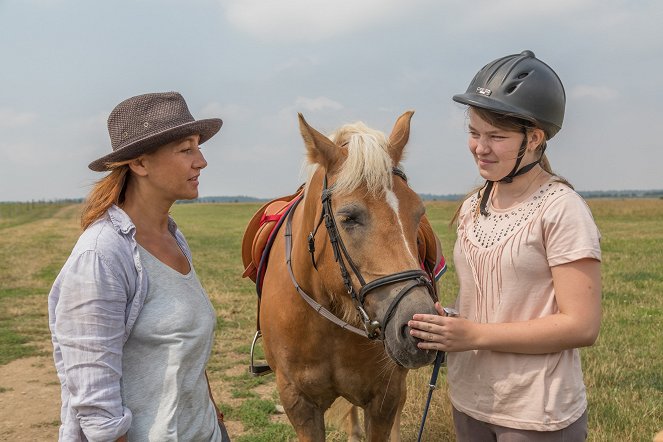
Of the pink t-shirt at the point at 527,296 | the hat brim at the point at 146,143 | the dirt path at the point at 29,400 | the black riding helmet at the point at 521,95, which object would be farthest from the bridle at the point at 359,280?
the dirt path at the point at 29,400

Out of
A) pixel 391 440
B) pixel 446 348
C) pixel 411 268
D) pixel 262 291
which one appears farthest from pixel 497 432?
pixel 391 440

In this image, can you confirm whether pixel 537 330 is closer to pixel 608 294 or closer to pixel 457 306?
pixel 457 306

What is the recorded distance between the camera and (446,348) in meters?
1.94

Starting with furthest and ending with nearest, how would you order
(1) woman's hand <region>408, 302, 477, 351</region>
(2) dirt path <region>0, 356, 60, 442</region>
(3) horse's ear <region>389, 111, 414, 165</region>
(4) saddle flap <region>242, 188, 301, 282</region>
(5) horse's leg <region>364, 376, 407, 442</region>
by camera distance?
1. (2) dirt path <region>0, 356, 60, 442</region>
2. (4) saddle flap <region>242, 188, 301, 282</region>
3. (5) horse's leg <region>364, 376, 407, 442</region>
4. (3) horse's ear <region>389, 111, 414, 165</region>
5. (1) woman's hand <region>408, 302, 477, 351</region>

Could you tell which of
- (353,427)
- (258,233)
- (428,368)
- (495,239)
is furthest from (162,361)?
(428,368)

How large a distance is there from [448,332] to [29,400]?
18.1ft

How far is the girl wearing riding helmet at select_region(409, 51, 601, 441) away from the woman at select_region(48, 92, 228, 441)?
2.81 feet

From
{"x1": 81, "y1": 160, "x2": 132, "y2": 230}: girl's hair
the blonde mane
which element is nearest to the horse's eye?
the blonde mane

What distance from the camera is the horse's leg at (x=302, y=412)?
3.45 metres

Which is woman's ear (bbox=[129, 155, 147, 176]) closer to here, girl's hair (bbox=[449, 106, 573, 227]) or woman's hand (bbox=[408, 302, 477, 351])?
woman's hand (bbox=[408, 302, 477, 351])

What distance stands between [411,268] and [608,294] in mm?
8554

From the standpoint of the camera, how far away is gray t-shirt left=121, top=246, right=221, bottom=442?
1.99 metres

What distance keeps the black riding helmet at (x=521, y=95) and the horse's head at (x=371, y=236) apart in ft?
1.31

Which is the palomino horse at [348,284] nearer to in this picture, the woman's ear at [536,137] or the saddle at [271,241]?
the saddle at [271,241]
